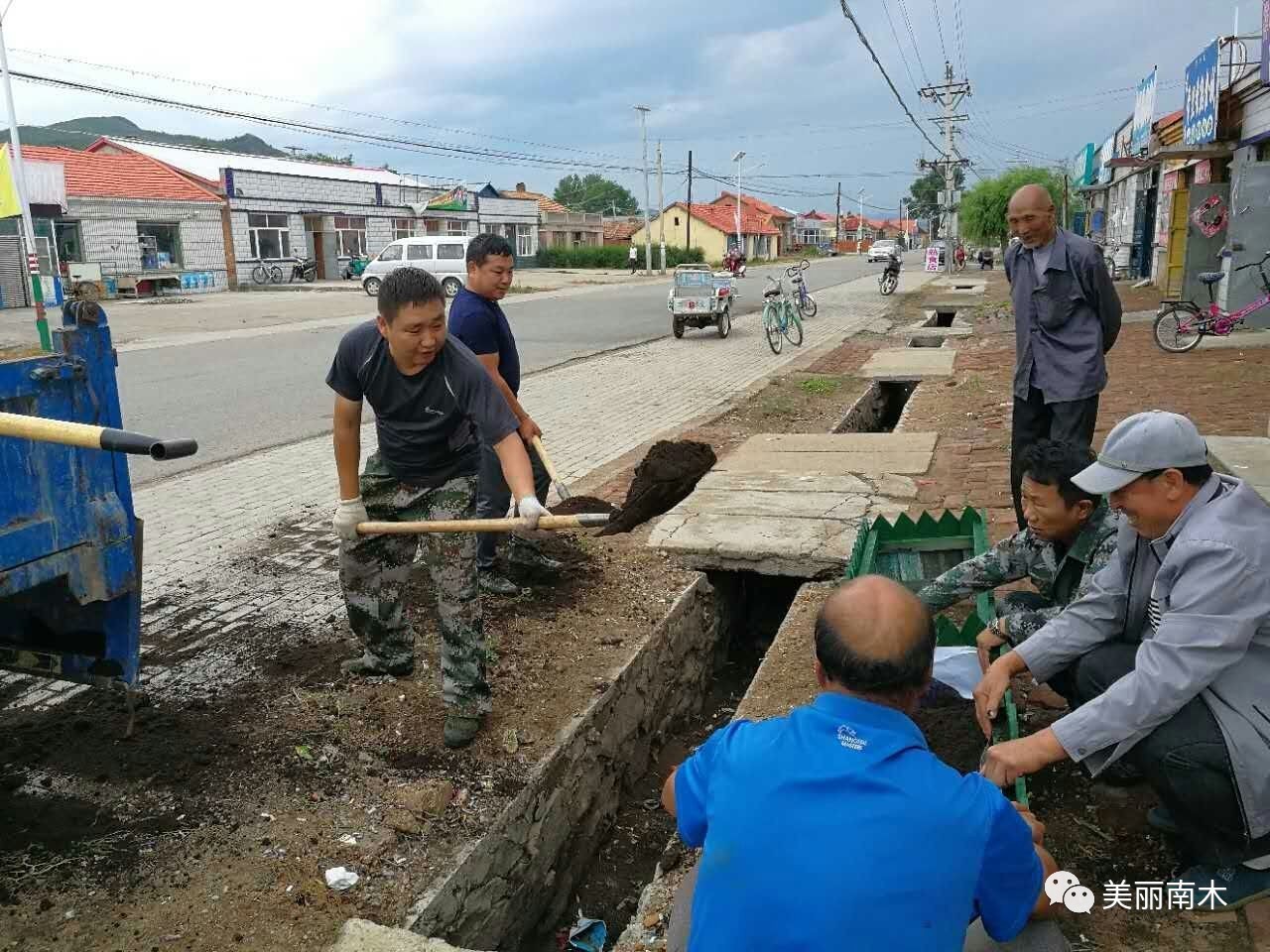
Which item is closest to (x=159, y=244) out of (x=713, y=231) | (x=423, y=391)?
(x=423, y=391)

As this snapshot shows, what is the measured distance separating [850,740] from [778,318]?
14.6m

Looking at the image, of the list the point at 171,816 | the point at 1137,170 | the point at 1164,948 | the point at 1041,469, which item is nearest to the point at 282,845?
the point at 171,816

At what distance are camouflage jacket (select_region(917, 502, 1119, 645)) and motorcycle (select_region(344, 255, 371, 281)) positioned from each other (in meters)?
41.3

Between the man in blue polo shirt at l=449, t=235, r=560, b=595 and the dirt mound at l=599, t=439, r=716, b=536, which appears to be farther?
the dirt mound at l=599, t=439, r=716, b=536

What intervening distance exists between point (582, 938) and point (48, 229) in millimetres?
33246

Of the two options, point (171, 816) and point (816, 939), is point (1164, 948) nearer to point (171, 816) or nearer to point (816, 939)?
point (816, 939)

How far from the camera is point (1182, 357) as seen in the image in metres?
12.3

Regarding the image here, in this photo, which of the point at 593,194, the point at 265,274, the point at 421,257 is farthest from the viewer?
the point at 593,194

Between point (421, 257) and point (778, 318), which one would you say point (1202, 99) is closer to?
point (778, 318)

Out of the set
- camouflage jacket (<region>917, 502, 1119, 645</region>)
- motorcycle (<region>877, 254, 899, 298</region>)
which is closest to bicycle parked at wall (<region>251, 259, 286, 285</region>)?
motorcycle (<region>877, 254, 899, 298</region>)

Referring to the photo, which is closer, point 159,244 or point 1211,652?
point 1211,652

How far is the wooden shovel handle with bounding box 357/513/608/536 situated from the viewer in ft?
10.0

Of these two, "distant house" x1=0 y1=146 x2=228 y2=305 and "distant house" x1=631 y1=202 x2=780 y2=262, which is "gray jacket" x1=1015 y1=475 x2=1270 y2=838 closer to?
"distant house" x1=0 y1=146 x2=228 y2=305

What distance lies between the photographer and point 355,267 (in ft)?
139
